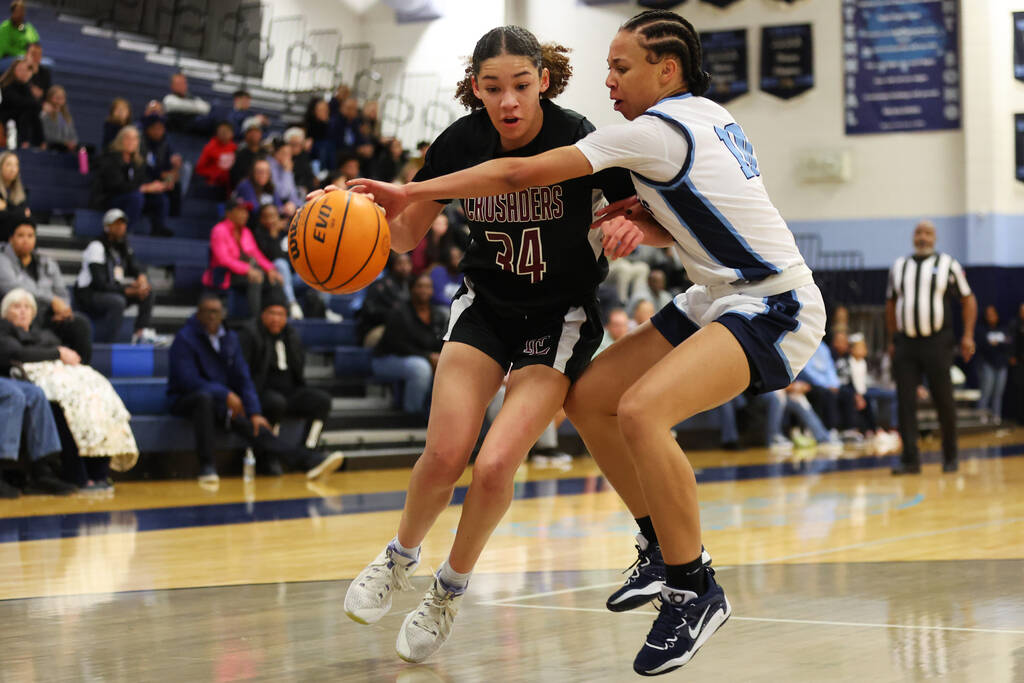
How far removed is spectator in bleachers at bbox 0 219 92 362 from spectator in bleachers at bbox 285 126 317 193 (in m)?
4.81

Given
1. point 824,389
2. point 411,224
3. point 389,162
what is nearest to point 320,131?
point 389,162

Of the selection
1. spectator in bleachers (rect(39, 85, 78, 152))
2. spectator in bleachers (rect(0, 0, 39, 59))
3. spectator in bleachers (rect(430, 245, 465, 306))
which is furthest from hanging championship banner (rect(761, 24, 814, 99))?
spectator in bleachers (rect(0, 0, 39, 59))

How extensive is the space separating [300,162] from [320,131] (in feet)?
5.79

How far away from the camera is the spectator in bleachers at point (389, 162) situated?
15.1 metres

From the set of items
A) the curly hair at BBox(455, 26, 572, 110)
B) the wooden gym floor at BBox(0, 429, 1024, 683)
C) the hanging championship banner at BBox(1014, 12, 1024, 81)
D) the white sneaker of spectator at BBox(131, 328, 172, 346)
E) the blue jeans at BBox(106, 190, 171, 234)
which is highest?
the hanging championship banner at BBox(1014, 12, 1024, 81)

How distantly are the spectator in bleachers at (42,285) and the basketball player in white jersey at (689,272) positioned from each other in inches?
231

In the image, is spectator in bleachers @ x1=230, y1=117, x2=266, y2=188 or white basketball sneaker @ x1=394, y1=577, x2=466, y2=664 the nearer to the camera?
white basketball sneaker @ x1=394, y1=577, x2=466, y2=664

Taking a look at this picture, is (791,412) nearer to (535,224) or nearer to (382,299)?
(382,299)

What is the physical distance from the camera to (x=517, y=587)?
4.96 metres

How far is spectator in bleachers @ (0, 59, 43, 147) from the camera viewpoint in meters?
12.2

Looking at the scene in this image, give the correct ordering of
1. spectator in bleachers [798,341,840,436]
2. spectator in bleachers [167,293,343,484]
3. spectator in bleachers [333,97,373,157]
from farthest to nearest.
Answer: spectator in bleachers [333,97,373,157] < spectator in bleachers [798,341,840,436] < spectator in bleachers [167,293,343,484]

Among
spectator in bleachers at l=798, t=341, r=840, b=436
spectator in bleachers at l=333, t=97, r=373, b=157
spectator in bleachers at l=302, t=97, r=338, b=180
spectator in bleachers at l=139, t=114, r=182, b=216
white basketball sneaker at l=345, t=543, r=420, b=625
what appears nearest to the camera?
white basketball sneaker at l=345, t=543, r=420, b=625

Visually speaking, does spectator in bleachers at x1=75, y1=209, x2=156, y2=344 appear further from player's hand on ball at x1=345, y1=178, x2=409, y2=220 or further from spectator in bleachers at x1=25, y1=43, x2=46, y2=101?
player's hand on ball at x1=345, y1=178, x2=409, y2=220

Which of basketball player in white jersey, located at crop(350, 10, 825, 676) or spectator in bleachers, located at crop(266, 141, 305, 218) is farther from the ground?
spectator in bleachers, located at crop(266, 141, 305, 218)
